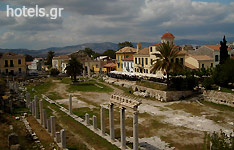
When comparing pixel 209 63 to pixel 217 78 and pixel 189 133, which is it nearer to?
pixel 217 78

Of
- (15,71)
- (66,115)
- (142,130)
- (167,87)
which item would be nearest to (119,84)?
(167,87)

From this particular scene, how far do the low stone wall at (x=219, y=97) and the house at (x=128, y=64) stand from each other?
2894 centimetres

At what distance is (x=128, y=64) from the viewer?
61.8 metres

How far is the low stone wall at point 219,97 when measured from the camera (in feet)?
95.3

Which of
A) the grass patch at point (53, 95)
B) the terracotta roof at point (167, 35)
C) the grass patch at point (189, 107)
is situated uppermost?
the terracotta roof at point (167, 35)

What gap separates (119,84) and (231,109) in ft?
82.6

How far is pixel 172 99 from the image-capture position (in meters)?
34.2

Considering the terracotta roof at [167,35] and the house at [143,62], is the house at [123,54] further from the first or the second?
the terracotta roof at [167,35]

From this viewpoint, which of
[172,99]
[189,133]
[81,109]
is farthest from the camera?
[172,99]

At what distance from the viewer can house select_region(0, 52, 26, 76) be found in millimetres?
61969

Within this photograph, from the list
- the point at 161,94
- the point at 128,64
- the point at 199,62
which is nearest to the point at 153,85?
the point at 161,94

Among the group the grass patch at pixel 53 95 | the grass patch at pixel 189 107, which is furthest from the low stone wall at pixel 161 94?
the grass patch at pixel 53 95

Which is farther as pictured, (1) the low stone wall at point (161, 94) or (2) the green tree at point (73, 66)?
(2) the green tree at point (73, 66)

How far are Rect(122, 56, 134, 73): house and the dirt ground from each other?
25675 millimetres
